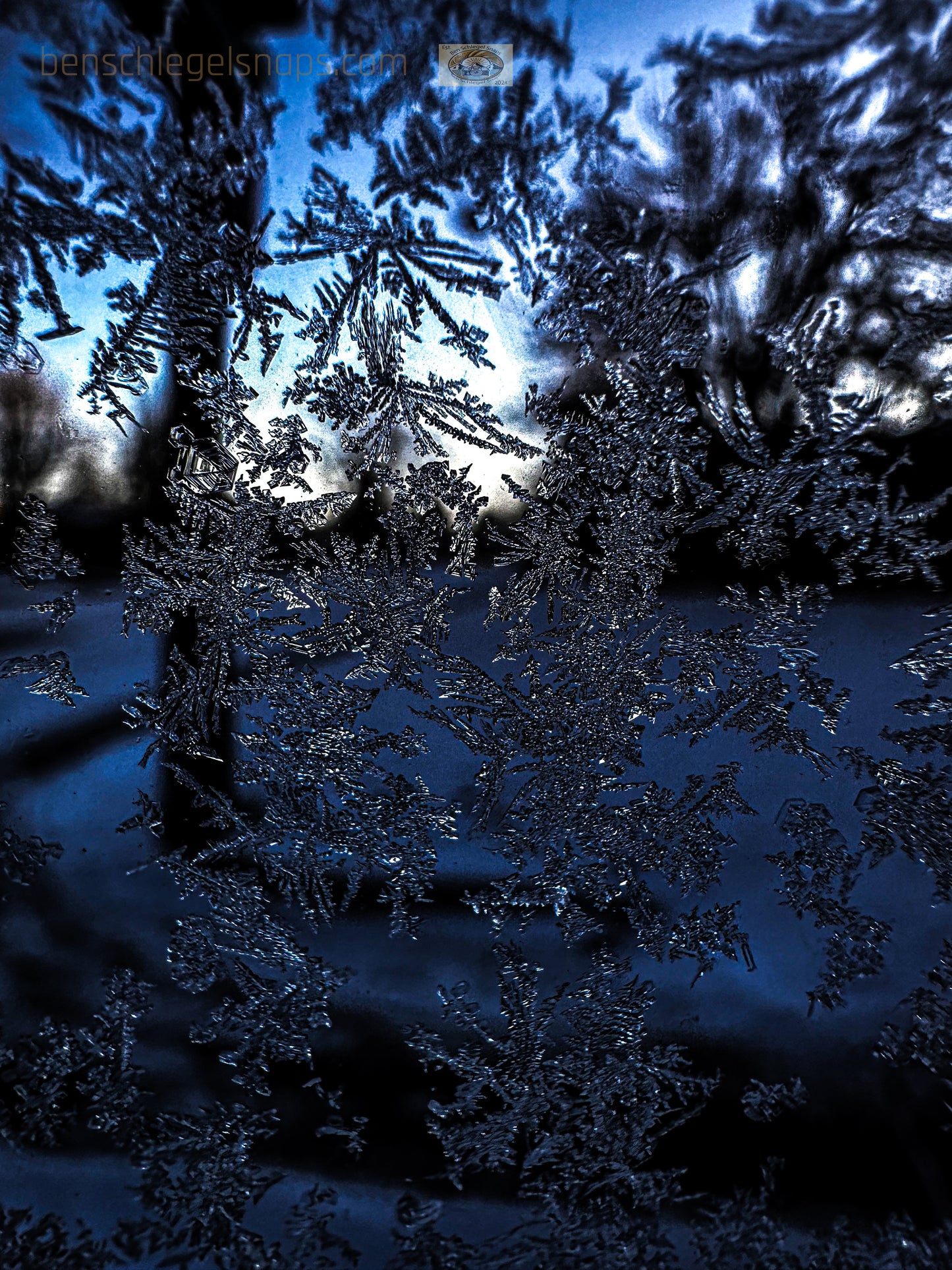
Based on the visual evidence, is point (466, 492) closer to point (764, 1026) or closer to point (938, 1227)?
point (764, 1026)

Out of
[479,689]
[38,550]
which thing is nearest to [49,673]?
[38,550]

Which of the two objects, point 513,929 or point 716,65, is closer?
point 716,65

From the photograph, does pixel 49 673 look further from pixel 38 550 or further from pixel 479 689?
pixel 479 689

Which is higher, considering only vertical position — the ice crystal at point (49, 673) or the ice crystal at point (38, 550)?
the ice crystal at point (38, 550)

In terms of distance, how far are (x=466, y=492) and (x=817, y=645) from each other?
27 cm

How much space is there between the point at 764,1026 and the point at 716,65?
0.66 meters

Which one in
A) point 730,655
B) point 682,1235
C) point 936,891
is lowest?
point 682,1235

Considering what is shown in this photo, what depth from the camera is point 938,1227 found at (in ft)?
2.04

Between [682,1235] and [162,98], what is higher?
[162,98]

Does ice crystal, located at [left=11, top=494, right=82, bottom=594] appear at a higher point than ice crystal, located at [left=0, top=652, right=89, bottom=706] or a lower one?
higher

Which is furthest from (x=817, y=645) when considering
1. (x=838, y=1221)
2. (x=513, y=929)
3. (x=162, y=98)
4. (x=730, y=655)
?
(x=162, y=98)

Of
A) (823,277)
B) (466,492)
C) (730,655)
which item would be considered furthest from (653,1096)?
(823,277)

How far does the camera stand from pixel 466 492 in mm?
616

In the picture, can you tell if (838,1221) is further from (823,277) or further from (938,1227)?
(823,277)
